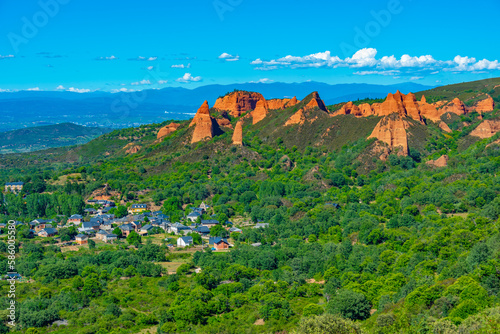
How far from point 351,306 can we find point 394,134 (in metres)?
65.0

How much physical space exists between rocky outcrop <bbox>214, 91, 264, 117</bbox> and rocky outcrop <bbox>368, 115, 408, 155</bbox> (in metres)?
55.8

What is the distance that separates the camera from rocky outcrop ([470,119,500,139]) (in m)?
101

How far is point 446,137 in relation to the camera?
104 meters

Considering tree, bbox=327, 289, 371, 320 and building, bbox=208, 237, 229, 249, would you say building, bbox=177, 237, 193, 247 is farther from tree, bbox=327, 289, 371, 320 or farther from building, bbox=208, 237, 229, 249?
tree, bbox=327, 289, 371, 320

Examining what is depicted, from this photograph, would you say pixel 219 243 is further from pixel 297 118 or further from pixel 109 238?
pixel 297 118

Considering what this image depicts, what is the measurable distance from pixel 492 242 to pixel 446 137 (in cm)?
7144

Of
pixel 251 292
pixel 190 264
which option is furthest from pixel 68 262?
pixel 251 292

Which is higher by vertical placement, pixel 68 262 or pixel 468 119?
pixel 468 119

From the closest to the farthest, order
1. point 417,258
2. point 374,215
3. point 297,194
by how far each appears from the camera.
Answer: point 417,258
point 374,215
point 297,194

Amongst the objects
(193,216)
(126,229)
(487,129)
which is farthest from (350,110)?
(126,229)

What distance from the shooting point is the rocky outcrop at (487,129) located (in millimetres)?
100994

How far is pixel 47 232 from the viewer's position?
6128 cm

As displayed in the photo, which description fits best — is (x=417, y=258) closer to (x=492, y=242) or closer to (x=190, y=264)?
(x=492, y=242)

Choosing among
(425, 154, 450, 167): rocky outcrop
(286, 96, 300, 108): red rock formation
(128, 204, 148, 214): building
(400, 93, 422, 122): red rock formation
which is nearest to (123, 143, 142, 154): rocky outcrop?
(286, 96, 300, 108): red rock formation
